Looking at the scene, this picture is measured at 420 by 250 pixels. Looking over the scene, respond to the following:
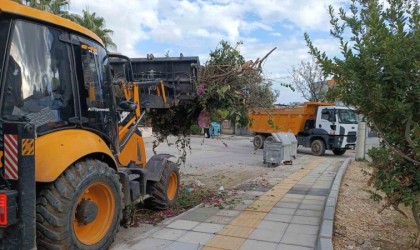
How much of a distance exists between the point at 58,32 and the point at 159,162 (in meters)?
3.40

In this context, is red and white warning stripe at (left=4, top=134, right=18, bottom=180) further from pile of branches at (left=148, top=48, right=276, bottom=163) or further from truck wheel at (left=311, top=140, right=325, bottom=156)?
truck wheel at (left=311, top=140, right=325, bottom=156)

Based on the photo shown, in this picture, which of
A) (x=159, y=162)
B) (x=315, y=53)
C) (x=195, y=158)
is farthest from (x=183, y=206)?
(x=195, y=158)

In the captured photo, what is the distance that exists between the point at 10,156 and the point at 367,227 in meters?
5.20

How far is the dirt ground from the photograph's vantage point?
5430 millimetres

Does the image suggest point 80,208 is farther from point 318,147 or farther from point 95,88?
point 318,147

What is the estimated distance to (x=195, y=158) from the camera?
1844 centimetres

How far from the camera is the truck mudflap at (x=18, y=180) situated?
359cm

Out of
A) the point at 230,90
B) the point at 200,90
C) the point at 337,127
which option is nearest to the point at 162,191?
the point at 200,90

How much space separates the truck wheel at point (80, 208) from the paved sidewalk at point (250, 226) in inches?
21.7

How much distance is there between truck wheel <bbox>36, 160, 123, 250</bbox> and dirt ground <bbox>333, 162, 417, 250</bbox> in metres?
2.94

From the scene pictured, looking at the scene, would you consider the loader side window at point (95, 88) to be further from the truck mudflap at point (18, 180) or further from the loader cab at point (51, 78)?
the truck mudflap at point (18, 180)

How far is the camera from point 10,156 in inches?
143

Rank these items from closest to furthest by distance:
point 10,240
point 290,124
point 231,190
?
1. point 10,240
2. point 231,190
3. point 290,124

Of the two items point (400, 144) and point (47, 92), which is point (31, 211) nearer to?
point (47, 92)
